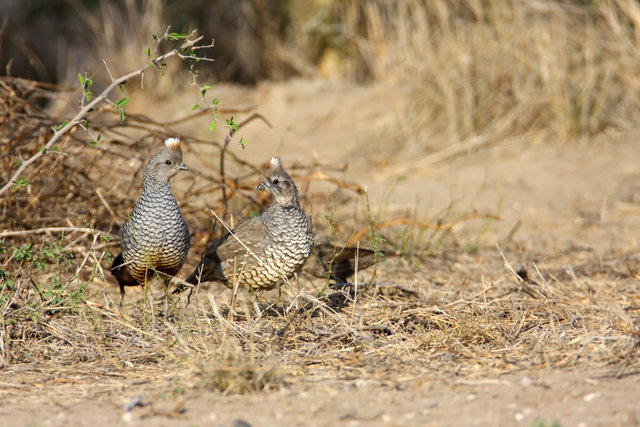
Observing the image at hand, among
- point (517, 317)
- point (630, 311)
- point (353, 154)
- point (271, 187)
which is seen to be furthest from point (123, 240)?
point (353, 154)

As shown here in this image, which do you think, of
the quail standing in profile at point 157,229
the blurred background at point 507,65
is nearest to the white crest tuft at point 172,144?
the quail standing in profile at point 157,229

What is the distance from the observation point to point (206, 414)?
2.86m

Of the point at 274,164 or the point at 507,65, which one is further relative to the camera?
the point at 507,65

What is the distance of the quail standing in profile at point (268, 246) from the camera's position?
400cm

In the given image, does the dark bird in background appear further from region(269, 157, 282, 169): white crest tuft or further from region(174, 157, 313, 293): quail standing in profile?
region(269, 157, 282, 169): white crest tuft

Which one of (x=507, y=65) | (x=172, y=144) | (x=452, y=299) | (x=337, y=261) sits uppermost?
(x=172, y=144)

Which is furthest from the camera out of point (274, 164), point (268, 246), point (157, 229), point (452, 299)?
point (452, 299)

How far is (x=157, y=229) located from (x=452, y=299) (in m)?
1.66

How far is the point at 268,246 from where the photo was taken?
4.03m

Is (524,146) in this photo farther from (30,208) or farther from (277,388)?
(277,388)

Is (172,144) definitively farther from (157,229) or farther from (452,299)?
(452,299)

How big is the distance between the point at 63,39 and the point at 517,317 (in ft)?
35.8

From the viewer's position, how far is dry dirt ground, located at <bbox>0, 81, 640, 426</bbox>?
286 centimetres

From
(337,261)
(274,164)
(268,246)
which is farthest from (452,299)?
(274,164)
